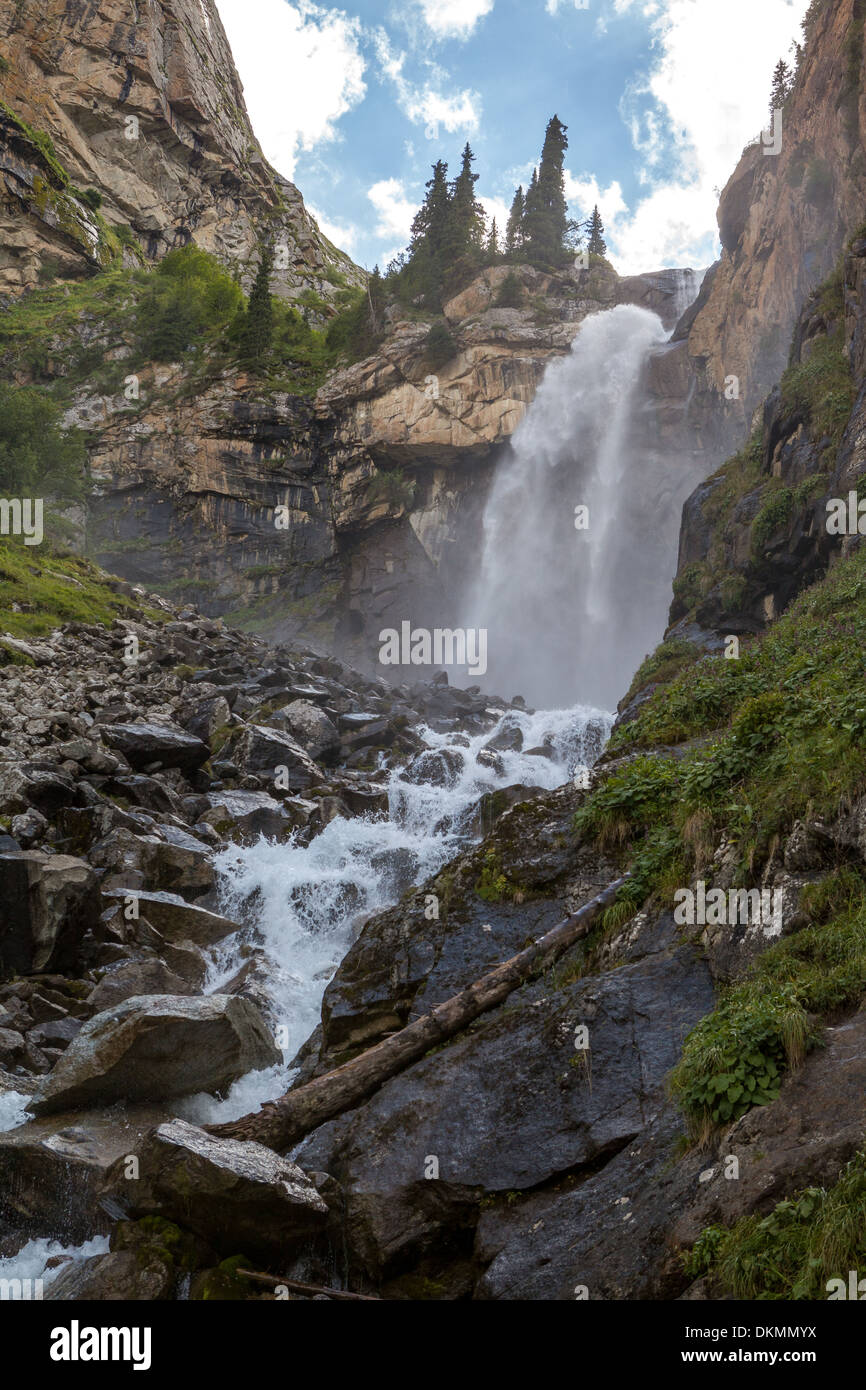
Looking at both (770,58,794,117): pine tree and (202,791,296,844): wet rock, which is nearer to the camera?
(202,791,296,844): wet rock

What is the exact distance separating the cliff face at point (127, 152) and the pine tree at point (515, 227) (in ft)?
73.3

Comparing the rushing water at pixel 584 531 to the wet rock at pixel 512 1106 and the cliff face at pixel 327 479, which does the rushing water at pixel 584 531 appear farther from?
the wet rock at pixel 512 1106

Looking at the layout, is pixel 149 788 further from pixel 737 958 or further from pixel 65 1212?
pixel 737 958

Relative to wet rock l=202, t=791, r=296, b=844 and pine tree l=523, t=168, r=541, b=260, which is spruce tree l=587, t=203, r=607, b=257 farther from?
wet rock l=202, t=791, r=296, b=844

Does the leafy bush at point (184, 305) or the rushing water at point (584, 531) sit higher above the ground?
the leafy bush at point (184, 305)

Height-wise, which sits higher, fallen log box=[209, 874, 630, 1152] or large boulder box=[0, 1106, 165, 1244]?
fallen log box=[209, 874, 630, 1152]

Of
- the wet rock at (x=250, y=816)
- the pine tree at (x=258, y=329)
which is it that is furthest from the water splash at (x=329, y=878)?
the pine tree at (x=258, y=329)

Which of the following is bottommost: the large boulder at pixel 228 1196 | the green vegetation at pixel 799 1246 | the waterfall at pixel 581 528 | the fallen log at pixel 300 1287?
the fallen log at pixel 300 1287

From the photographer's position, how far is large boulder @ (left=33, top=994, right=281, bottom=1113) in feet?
29.9

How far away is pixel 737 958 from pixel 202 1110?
6.61m

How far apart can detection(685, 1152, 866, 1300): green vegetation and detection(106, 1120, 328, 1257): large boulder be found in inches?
139

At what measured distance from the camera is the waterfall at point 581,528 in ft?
159

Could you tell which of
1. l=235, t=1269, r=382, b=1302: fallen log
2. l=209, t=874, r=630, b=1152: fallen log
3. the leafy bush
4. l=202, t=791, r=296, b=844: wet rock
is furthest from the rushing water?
l=235, t=1269, r=382, b=1302: fallen log
